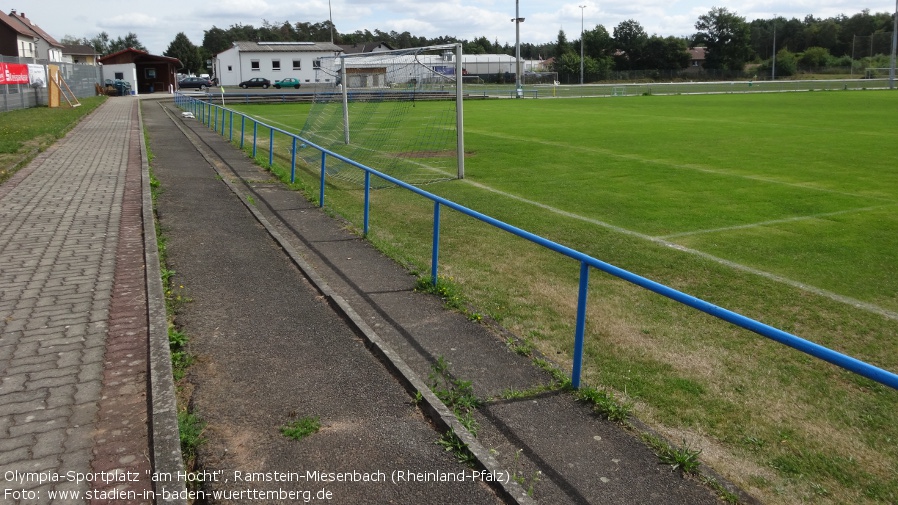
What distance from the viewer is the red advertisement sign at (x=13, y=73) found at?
98.7 ft

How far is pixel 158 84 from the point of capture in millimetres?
72875

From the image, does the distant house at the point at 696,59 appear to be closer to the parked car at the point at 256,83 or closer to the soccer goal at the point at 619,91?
the soccer goal at the point at 619,91

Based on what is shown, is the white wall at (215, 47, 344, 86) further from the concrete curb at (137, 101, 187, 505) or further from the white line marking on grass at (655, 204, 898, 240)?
the concrete curb at (137, 101, 187, 505)

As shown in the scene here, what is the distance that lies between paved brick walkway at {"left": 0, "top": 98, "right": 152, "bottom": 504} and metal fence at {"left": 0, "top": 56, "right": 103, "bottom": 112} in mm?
23237

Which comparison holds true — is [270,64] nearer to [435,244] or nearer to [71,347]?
[435,244]

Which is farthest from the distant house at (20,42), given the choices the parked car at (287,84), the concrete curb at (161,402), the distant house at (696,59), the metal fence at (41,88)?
the distant house at (696,59)

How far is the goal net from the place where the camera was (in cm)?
1627

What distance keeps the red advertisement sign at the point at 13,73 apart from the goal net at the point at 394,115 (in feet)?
43.2

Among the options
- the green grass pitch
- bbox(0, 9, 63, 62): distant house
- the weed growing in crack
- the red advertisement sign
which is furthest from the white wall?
the weed growing in crack

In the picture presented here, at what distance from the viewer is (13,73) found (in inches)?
1256

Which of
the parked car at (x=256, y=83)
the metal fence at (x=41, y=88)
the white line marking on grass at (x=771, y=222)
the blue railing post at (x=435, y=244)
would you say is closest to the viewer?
the blue railing post at (x=435, y=244)

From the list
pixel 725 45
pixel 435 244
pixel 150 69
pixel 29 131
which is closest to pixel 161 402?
pixel 435 244

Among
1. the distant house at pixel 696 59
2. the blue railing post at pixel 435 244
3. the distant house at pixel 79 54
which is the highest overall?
the distant house at pixel 79 54

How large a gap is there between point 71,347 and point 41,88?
37.0 meters
